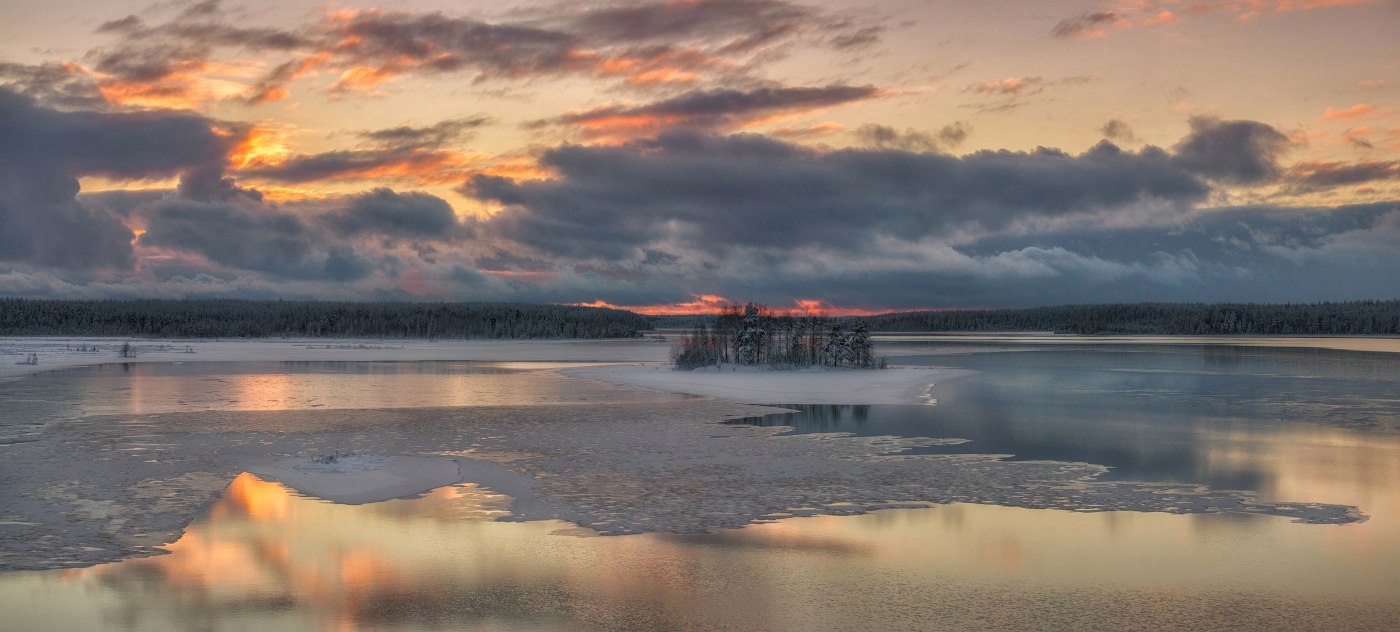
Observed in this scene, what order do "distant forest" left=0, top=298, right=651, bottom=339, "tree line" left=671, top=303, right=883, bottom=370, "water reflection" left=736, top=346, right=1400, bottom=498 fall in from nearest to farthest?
"water reflection" left=736, top=346, right=1400, bottom=498 < "tree line" left=671, top=303, right=883, bottom=370 < "distant forest" left=0, top=298, right=651, bottom=339

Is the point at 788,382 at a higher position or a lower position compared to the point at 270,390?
higher

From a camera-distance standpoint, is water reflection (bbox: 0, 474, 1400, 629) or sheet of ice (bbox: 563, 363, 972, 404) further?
sheet of ice (bbox: 563, 363, 972, 404)

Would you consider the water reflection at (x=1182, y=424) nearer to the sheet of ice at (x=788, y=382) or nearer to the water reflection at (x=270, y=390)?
the sheet of ice at (x=788, y=382)

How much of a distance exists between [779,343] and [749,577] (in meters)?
47.5

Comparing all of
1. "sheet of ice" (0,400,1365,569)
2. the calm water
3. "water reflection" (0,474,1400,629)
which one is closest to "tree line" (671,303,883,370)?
"sheet of ice" (0,400,1365,569)

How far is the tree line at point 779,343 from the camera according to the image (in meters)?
55.7

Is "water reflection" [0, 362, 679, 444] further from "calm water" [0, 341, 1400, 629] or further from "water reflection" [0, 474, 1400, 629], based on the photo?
"water reflection" [0, 474, 1400, 629]

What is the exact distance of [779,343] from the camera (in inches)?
2308

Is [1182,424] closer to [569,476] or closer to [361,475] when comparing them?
[569,476]

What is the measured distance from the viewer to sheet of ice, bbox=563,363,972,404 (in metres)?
37.2

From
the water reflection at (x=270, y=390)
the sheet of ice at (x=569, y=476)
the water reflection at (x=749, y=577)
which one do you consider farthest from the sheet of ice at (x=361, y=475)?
the water reflection at (x=270, y=390)

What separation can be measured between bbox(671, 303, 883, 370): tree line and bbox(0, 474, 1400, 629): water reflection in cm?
4065

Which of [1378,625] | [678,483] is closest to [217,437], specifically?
[678,483]

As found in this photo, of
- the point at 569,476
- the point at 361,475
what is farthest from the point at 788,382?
the point at 361,475
